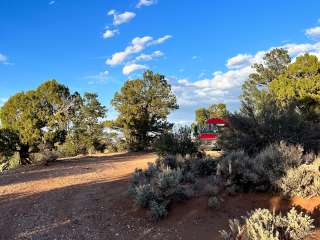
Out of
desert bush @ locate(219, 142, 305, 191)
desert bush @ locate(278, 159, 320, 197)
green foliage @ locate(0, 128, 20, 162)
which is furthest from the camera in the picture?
green foliage @ locate(0, 128, 20, 162)

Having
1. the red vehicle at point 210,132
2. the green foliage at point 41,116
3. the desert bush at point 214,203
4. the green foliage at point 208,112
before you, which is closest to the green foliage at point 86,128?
the green foliage at point 41,116

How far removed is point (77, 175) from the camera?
46.2 feet

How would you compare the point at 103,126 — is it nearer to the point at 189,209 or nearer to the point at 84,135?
the point at 84,135

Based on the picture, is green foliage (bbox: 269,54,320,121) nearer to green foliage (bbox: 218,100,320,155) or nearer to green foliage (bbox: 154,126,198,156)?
green foliage (bbox: 154,126,198,156)

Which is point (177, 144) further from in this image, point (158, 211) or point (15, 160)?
point (15, 160)

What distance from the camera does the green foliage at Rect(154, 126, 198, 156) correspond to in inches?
556

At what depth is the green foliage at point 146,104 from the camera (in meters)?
29.3

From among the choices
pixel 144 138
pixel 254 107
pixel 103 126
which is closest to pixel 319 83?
pixel 144 138

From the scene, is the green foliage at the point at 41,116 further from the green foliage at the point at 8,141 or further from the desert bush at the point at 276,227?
the desert bush at the point at 276,227

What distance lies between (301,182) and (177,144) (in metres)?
6.84

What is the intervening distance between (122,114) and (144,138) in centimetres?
260

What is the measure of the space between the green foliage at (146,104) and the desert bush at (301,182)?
70.0 ft

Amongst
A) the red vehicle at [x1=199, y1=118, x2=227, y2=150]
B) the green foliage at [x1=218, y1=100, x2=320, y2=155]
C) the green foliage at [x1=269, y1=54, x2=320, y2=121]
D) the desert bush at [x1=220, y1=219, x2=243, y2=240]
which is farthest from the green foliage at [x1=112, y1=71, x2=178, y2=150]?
the desert bush at [x1=220, y1=219, x2=243, y2=240]

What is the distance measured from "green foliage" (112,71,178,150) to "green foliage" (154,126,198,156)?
1445 centimetres
